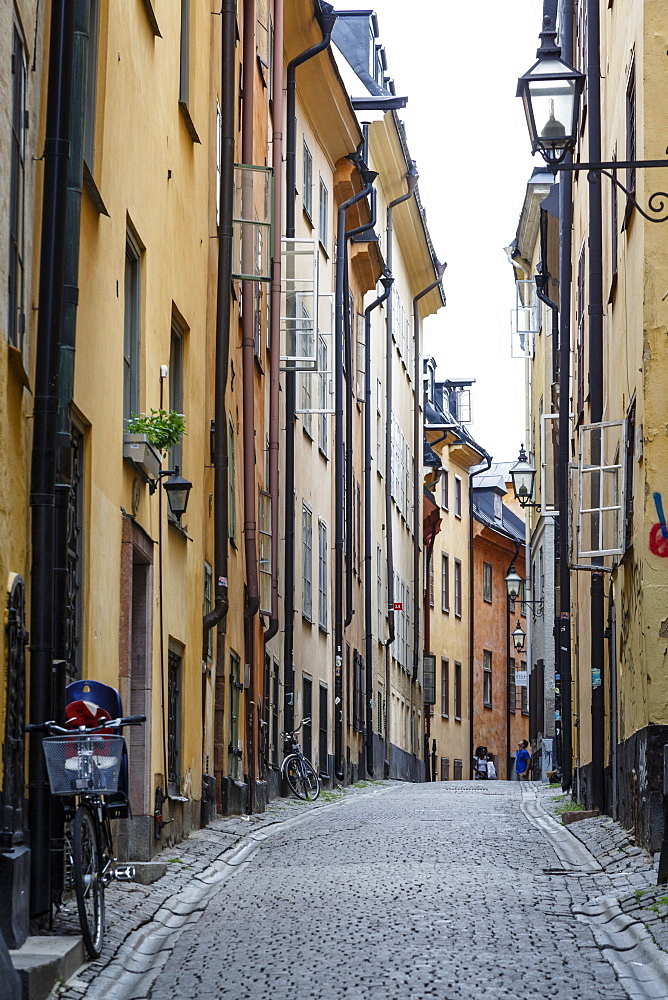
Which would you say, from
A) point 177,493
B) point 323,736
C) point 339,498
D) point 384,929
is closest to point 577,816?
point 177,493

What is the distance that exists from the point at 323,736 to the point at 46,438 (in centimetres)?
1993

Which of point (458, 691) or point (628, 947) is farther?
point (458, 691)

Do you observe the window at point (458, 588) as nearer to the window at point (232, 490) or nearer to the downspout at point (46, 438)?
the window at point (232, 490)

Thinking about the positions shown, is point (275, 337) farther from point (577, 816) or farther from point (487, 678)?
point (487, 678)

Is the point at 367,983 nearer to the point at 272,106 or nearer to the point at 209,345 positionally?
the point at 209,345

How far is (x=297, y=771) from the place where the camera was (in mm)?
23031

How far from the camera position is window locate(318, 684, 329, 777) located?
90.1 feet

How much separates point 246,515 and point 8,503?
11015 mm

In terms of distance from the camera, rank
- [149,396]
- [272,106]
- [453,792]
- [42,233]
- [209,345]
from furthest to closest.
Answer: [453,792], [272,106], [209,345], [149,396], [42,233]

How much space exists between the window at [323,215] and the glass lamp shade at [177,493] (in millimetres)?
15125

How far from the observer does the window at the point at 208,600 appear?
1648cm

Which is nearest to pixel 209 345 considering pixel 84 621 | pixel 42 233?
pixel 84 621

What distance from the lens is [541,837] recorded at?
50.4ft

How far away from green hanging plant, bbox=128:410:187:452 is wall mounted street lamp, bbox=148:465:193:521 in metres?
1.22
